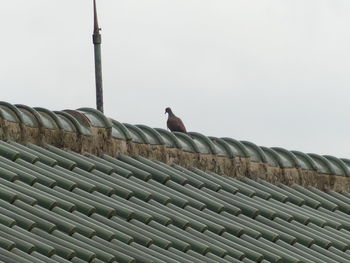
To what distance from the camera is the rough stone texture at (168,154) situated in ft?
40.3

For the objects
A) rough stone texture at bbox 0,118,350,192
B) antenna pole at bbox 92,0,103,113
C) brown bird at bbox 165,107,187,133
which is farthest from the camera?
brown bird at bbox 165,107,187,133

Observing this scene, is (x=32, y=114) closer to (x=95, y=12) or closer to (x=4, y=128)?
(x=4, y=128)

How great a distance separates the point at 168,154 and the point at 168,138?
0.33 meters

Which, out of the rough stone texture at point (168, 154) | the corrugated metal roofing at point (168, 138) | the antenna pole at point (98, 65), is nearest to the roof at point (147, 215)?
the rough stone texture at point (168, 154)

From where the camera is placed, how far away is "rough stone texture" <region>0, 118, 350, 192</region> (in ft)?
40.3

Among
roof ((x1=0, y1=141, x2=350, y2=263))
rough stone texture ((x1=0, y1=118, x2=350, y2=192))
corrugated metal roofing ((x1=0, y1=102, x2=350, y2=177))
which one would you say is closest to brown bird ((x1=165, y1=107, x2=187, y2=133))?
corrugated metal roofing ((x1=0, y1=102, x2=350, y2=177))

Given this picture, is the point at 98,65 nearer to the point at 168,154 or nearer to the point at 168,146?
the point at 168,146

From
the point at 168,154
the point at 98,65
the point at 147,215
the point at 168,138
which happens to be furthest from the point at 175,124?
the point at 147,215

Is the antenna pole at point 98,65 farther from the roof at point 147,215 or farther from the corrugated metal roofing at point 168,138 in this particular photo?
the roof at point 147,215

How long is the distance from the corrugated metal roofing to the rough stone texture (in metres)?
0.05

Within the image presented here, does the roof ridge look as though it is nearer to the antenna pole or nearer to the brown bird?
the antenna pole

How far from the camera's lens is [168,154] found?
13.2 m

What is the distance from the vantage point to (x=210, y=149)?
45.0 ft

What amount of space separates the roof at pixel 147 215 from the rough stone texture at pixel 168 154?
0.09 m
